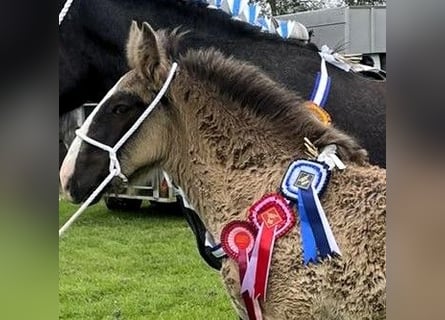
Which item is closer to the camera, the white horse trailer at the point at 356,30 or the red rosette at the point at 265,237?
the red rosette at the point at 265,237

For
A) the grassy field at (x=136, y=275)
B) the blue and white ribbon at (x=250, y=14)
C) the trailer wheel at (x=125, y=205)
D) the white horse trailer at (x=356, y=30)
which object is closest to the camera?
the blue and white ribbon at (x=250, y=14)

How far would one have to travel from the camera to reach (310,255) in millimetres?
1674

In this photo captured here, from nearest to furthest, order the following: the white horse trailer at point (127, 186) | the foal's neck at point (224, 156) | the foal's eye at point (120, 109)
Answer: the foal's neck at point (224, 156), the foal's eye at point (120, 109), the white horse trailer at point (127, 186)

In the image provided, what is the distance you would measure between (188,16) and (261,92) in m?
0.82

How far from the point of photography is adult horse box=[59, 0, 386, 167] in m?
2.43

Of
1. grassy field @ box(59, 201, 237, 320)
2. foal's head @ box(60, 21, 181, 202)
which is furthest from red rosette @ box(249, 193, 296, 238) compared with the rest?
grassy field @ box(59, 201, 237, 320)

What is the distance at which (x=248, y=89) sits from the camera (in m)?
1.92

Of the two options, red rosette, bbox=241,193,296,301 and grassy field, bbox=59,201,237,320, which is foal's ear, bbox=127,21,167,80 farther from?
grassy field, bbox=59,201,237,320

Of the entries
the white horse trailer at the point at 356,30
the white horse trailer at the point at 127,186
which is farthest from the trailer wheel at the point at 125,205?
the white horse trailer at the point at 356,30

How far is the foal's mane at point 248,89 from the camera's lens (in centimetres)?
189

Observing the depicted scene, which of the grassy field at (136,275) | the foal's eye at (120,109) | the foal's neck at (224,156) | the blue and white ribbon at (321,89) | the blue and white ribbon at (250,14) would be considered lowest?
the grassy field at (136,275)

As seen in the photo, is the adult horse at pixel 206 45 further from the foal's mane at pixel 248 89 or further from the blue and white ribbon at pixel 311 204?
the blue and white ribbon at pixel 311 204
